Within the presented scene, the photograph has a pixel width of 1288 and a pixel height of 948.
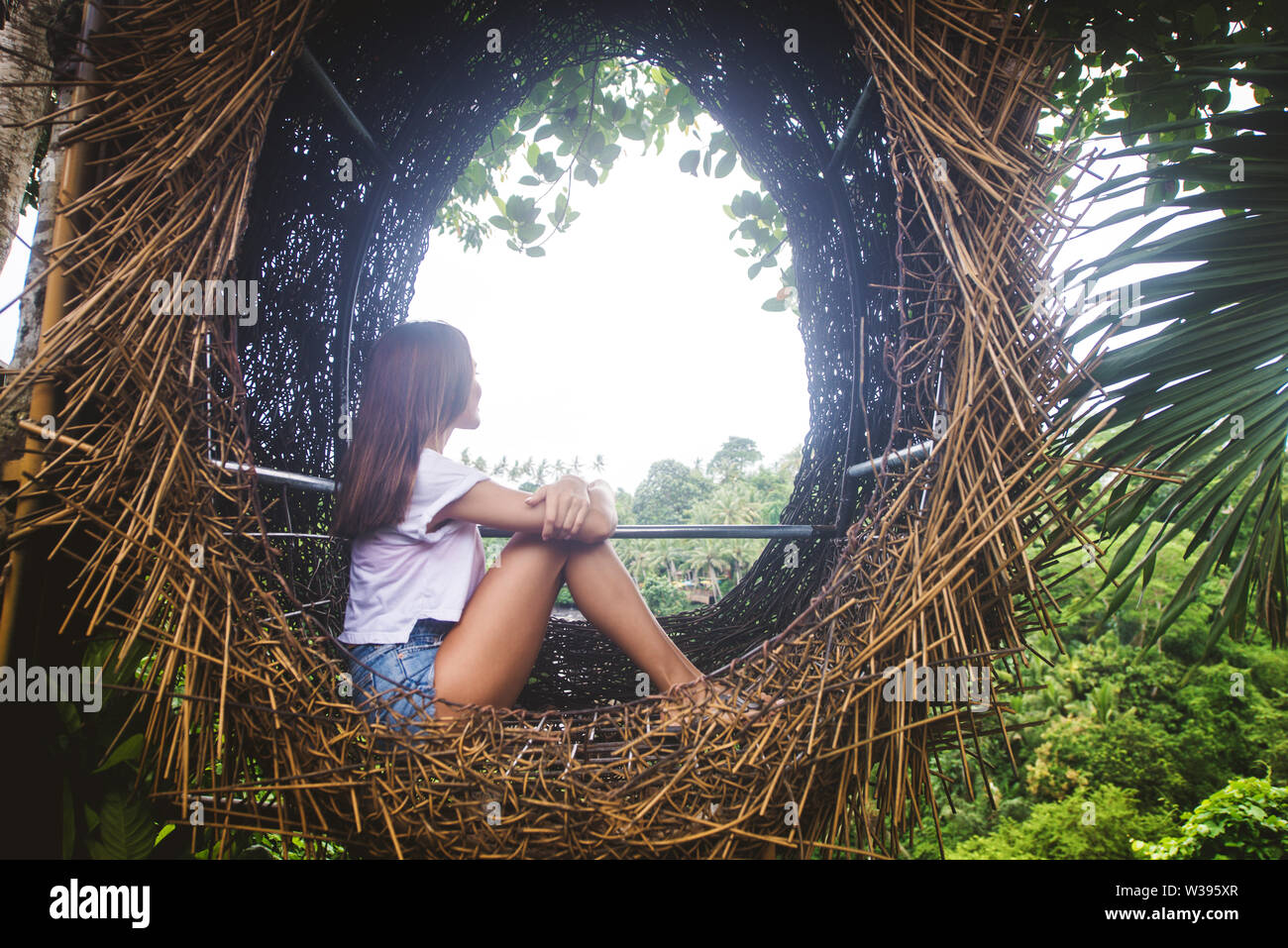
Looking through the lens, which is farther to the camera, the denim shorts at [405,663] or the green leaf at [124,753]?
the denim shorts at [405,663]

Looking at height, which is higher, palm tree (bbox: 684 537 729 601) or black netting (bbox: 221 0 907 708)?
black netting (bbox: 221 0 907 708)

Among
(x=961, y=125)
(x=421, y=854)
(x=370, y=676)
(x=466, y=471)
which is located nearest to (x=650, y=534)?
(x=466, y=471)

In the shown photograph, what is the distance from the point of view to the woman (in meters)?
1.32

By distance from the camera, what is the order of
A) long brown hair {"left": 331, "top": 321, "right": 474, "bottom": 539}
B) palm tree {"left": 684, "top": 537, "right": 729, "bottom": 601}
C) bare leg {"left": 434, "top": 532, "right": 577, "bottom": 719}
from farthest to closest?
1. palm tree {"left": 684, "top": 537, "right": 729, "bottom": 601}
2. long brown hair {"left": 331, "top": 321, "right": 474, "bottom": 539}
3. bare leg {"left": 434, "top": 532, "right": 577, "bottom": 719}

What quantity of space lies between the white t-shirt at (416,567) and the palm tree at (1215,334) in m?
1.34

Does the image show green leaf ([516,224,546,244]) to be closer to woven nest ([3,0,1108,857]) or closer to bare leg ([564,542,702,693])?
woven nest ([3,0,1108,857])

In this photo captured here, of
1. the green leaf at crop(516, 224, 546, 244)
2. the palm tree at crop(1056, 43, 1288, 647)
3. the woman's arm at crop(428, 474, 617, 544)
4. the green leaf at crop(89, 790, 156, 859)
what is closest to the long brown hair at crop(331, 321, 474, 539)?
the woman's arm at crop(428, 474, 617, 544)

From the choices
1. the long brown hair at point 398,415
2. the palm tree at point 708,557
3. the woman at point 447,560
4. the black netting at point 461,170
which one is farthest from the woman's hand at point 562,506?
the palm tree at point 708,557

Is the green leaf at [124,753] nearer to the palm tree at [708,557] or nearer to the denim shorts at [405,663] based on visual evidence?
the denim shorts at [405,663]

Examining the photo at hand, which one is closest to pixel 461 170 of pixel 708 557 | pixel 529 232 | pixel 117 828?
pixel 529 232

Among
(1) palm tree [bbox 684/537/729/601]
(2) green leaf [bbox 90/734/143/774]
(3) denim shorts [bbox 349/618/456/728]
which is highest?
(3) denim shorts [bbox 349/618/456/728]

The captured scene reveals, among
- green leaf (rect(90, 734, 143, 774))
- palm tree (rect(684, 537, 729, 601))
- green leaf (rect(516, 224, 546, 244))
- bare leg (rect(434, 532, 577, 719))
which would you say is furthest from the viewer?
palm tree (rect(684, 537, 729, 601))

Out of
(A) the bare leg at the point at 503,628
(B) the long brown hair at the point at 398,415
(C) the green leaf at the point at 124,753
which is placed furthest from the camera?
(B) the long brown hair at the point at 398,415

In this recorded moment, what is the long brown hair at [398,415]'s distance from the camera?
4.60ft
